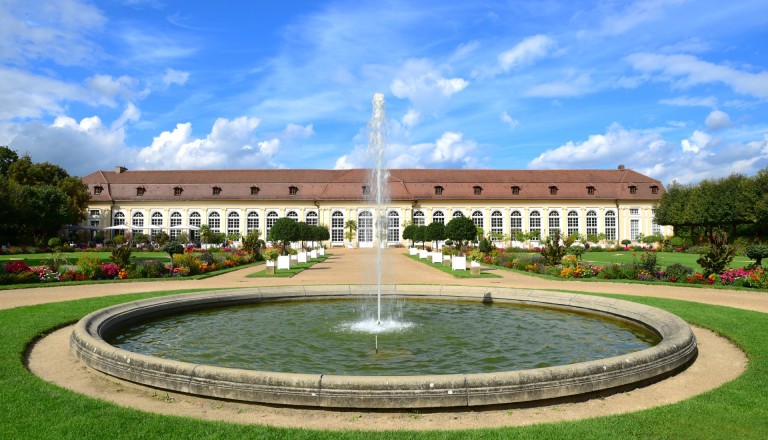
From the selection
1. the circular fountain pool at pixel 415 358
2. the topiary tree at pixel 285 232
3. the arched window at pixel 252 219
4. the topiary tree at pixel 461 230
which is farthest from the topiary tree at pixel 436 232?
the arched window at pixel 252 219

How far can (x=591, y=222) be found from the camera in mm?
59125

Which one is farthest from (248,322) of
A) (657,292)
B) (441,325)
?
(657,292)

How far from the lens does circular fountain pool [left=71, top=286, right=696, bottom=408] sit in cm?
505

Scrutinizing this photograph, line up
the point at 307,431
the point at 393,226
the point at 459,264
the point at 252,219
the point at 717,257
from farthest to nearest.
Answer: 1. the point at 252,219
2. the point at 393,226
3. the point at 459,264
4. the point at 717,257
5. the point at 307,431

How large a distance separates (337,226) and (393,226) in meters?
5.98

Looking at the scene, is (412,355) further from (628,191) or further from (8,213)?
(628,191)

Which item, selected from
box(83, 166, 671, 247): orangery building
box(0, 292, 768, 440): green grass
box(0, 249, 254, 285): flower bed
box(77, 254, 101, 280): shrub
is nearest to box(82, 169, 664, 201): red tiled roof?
box(83, 166, 671, 247): orangery building

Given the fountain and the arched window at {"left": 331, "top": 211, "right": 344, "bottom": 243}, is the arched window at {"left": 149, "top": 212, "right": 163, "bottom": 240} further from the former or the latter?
the fountain

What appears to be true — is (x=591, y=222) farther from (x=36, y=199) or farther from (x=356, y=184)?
(x=36, y=199)

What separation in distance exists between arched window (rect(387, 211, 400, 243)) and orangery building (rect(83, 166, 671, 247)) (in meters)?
0.11

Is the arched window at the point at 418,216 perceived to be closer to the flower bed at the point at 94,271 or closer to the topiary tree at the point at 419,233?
the topiary tree at the point at 419,233

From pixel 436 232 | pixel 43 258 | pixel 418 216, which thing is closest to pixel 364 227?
pixel 418 216

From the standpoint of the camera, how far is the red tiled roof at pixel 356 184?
58531 mm

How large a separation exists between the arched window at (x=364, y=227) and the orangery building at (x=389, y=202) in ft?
0.35
